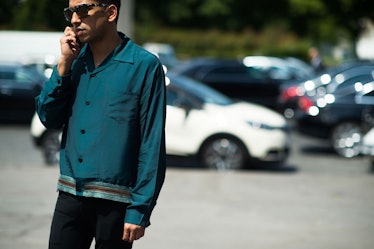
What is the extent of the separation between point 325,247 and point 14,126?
14562mm

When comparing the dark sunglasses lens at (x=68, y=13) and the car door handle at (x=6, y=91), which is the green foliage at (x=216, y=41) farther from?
the dark sunglasses lens at (x=68, y=13)

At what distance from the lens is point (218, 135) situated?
1382 centimetres

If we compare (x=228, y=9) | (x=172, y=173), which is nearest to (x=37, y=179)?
(x=172, y=173)

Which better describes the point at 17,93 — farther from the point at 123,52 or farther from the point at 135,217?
the point at 135,217

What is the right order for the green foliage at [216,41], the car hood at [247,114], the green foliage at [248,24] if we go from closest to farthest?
the car hood at [247,114], the green foliage at [248,24], the green foliage at [216,41]

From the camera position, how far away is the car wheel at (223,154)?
13.8m

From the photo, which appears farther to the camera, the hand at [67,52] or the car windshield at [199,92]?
the car windshield at [199,92]

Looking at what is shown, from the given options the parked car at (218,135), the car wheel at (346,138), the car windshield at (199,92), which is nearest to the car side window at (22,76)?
the parked car at (218,135)

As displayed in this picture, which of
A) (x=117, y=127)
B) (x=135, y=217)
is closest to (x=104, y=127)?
(x=117, y=127)

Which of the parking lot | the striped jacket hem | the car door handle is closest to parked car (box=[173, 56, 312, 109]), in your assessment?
the car door handle

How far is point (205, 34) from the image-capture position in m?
77.7

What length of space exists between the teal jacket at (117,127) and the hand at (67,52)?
4 centimetres

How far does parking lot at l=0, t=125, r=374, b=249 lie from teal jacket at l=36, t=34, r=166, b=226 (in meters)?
3.84

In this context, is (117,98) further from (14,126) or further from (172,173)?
(14,126)
